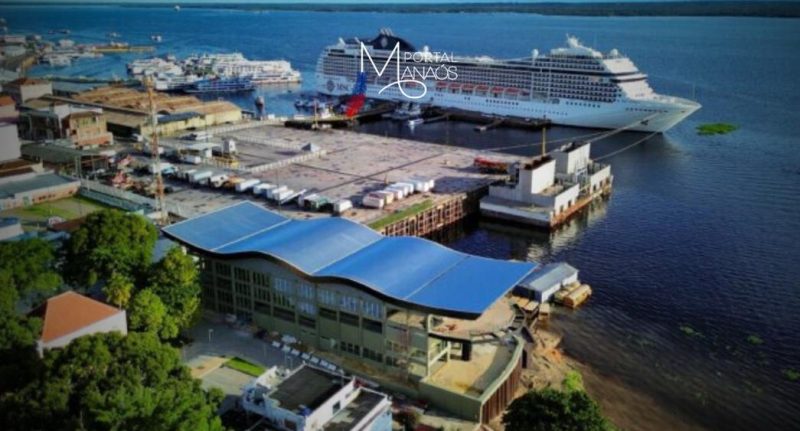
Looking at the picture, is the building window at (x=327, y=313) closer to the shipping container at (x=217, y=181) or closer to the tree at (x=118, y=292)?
the tree at (x=118, y=292)

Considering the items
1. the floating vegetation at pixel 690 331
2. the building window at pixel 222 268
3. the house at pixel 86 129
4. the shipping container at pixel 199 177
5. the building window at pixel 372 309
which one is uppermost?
the house at pixel 86 129

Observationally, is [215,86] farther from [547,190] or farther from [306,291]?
[306,291]

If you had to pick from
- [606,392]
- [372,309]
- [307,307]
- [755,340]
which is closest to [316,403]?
[372,309]

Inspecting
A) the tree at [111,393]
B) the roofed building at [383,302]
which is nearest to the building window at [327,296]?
the roofed building at [383,302]

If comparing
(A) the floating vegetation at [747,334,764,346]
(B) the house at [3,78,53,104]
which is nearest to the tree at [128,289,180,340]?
(A) the floating vegetation at [747,334,764,346]

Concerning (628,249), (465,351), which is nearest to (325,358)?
(465,351)

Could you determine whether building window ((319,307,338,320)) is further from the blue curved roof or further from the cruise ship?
the cruise ship
